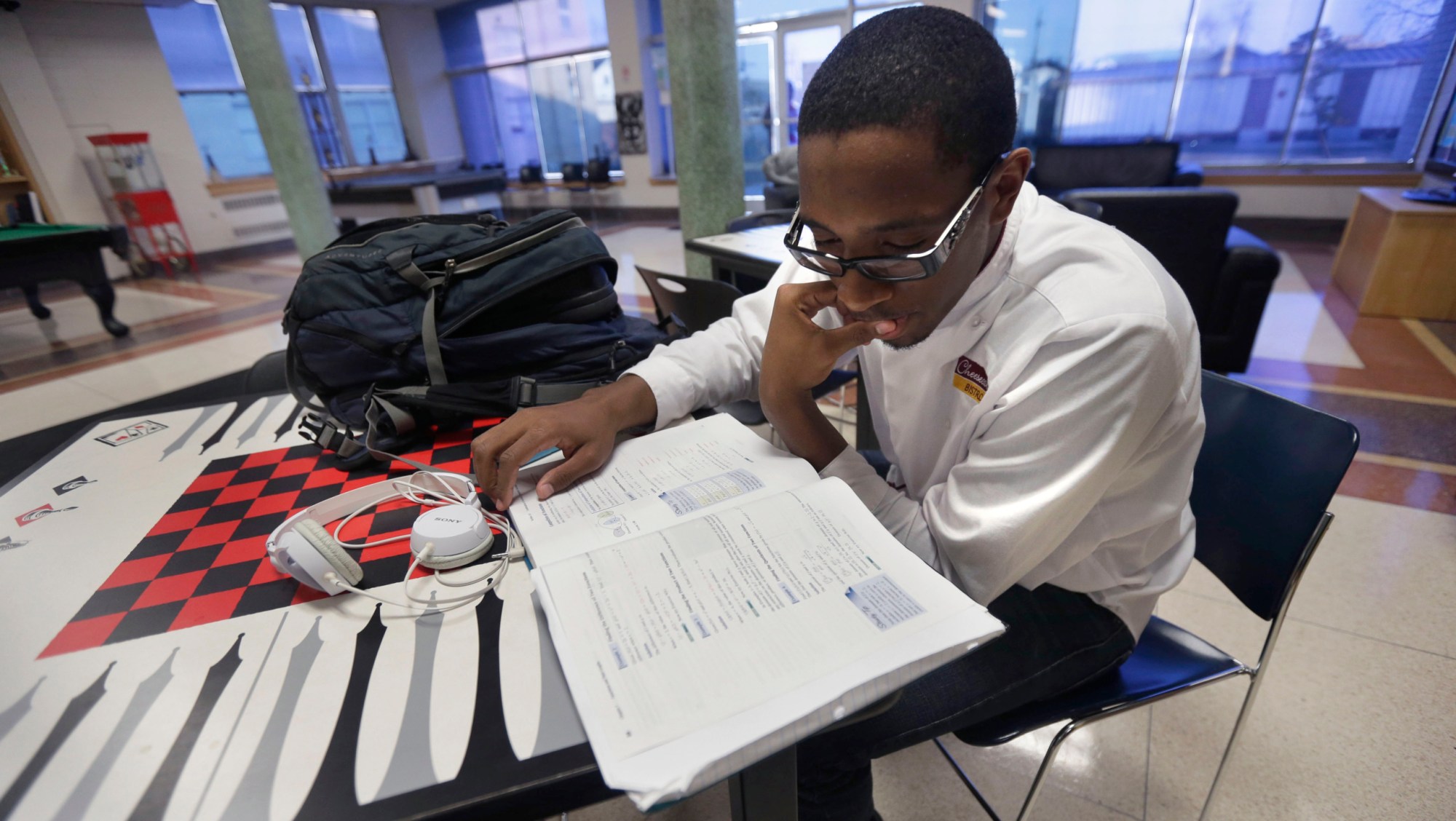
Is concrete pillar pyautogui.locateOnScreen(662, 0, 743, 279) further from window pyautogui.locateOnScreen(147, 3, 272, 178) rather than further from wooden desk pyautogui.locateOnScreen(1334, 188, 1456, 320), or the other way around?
window pyautogui.locateOnScreen(147, 3, 272, 178)

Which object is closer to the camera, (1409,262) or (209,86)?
(1409,262)

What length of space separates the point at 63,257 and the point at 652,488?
17.5 feet

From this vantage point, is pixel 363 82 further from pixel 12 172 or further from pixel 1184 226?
pixel 1184 226

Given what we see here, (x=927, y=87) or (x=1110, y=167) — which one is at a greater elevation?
(x=927, y=87)

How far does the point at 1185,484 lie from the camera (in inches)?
32.6

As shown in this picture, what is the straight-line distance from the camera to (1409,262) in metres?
3.52

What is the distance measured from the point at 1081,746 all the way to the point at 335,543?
1.44m

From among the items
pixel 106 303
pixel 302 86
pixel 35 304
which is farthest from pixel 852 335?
pixel 302 86

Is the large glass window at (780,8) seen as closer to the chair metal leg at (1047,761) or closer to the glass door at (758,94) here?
the glass door at (758,94)

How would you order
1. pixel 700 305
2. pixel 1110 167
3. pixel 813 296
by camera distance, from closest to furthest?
pixel 813 296, pixel 700 305, pixel 1110 167

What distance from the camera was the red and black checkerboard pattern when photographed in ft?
2.21

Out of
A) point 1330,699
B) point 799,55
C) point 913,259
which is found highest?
point 799,55

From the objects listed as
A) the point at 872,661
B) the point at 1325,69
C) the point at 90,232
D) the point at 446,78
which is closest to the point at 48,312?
the point at 90,232

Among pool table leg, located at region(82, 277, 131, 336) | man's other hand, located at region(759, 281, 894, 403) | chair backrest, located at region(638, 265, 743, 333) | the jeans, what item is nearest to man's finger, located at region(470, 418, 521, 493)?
man's other hand, located at region(759, 281, 894, 403)
